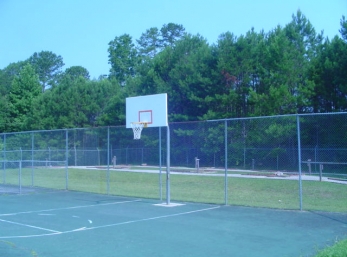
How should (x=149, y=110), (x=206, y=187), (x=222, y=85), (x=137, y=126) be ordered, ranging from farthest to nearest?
1. (x=222, y=85)
2. (x=206, y=187)
3. (x=137, y=126)
4. (x=149, y=110)

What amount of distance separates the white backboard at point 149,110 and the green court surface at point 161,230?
2.94 m

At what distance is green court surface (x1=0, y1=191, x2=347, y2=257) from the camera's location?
8.91m

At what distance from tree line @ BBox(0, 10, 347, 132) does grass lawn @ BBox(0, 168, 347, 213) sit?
11.6 m

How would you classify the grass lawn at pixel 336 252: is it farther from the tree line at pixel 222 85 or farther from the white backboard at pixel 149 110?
the tree line at pixel 222 85

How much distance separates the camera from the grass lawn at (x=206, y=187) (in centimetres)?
1643

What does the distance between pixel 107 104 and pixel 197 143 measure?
21.8 metres

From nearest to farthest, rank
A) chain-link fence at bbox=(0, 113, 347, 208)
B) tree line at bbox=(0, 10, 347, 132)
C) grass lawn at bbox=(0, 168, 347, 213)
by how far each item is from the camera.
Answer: grass lawn at bbox=(0, 168, 347, 213), chain-link fence at bbox=(0, 113, 347, 208), tree line at bbox=(0, 10, 347, 132)

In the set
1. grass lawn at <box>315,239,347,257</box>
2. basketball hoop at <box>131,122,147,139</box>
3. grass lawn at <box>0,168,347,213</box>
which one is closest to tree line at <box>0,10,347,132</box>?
grass lawn at <box>0,168,347,213</box>

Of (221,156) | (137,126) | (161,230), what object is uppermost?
(137,126)

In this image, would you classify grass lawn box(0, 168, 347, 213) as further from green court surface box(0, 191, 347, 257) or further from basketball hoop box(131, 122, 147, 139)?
basketball hoop box(131, 122, 147, 139)

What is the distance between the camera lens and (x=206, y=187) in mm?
21844

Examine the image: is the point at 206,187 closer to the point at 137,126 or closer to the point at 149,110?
the point at 137,126

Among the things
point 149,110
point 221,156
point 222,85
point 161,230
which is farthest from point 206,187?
point 222,85

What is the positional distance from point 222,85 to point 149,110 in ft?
71.9
